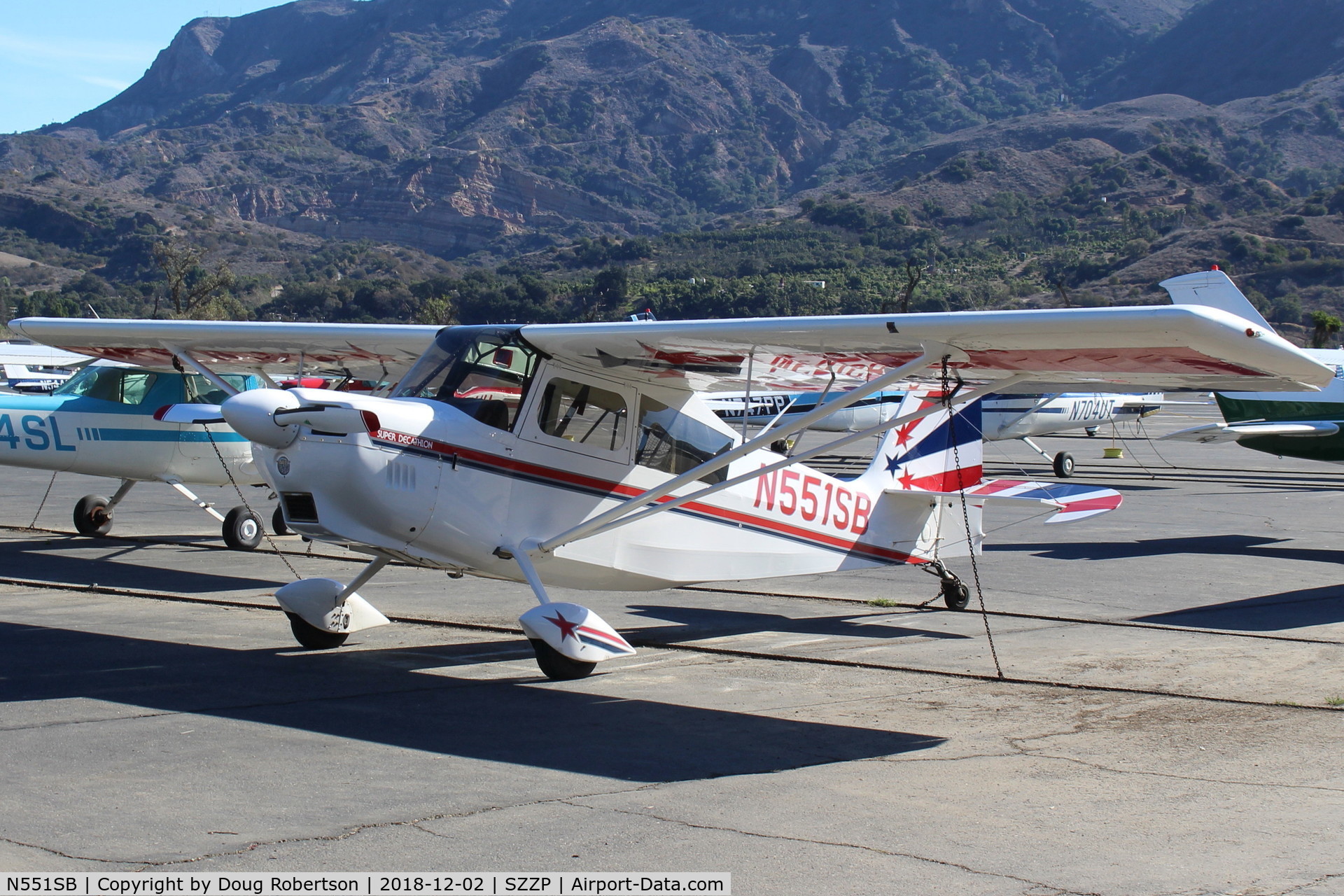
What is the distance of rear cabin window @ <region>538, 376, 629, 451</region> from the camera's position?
826cm

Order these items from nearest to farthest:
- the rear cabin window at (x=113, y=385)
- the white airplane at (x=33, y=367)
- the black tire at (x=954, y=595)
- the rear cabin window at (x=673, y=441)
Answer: the rear cabin window at (x=673, y=441), the black tire at (x=954, y=595), the rear cabin window at (x=113, y=385), the white airplane at (x=33, y=367)

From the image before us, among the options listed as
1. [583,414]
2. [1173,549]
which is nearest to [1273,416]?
[1173,549]

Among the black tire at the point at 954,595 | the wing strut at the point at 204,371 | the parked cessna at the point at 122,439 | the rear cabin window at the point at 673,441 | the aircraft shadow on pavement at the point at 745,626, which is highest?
the wing strut at the point at 204,371

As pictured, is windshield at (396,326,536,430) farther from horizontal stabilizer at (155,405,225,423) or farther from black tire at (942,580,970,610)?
horizontal stabilizer at (155,405,225,423)

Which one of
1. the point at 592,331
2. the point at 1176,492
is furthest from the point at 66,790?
the point at 1176,492

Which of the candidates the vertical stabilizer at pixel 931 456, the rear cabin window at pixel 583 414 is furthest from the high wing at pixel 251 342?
the vertical stabilizer at pixel 931 456

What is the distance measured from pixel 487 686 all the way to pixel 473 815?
2.71 m

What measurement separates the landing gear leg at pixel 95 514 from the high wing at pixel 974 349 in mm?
8840

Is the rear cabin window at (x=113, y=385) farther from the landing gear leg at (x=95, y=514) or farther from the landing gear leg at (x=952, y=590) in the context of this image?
the landing gear leg at (x=952, y=590)

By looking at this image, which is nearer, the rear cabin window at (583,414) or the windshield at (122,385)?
the rear cabin window at (583,414)

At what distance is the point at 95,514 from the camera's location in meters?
14.7

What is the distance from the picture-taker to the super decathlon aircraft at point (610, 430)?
22.6 ft

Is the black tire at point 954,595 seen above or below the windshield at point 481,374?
below

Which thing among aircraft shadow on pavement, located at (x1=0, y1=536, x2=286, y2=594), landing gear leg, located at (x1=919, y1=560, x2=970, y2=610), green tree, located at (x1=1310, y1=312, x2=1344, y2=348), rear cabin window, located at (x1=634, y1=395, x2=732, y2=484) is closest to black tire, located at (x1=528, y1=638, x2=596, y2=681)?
rear cabin window, located at (x1=634, y1=395, x2=732, y2=484)
